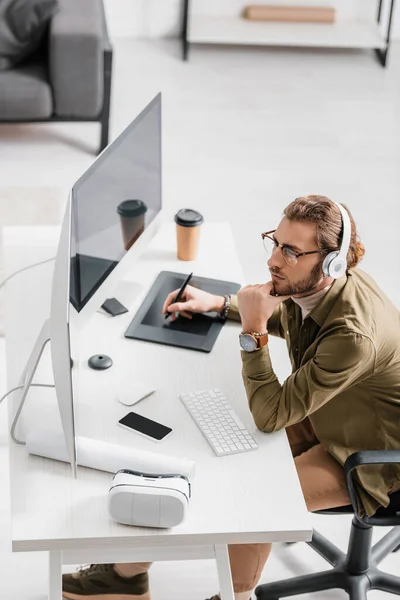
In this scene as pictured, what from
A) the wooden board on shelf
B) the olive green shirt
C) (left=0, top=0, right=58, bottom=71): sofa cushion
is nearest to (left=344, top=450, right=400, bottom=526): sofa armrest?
the olive green shirt

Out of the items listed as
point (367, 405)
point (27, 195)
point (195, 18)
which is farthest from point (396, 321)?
point (195, 18)

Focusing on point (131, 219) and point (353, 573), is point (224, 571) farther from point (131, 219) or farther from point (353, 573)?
point (131, 219)

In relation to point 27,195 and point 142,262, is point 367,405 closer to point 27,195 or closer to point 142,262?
point 142,262

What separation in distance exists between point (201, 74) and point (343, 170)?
4.46 feet

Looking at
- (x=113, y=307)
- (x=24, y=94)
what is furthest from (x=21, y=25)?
(x=113, y=307)

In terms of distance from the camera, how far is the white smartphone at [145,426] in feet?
6.29

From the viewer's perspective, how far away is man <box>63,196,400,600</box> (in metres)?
1.92

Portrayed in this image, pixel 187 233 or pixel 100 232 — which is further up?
pixel 100 232

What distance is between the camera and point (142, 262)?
253 cm

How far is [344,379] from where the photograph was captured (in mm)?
1901

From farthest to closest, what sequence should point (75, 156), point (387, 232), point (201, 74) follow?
point (201, 74) → point (75, 156) → point (387, 232)

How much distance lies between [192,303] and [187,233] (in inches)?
10.8

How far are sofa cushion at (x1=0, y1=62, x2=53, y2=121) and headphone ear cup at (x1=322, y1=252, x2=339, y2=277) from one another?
2654mm

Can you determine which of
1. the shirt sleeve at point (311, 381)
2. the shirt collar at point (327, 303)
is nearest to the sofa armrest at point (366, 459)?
the shirt sleeve at point (311, 381)
